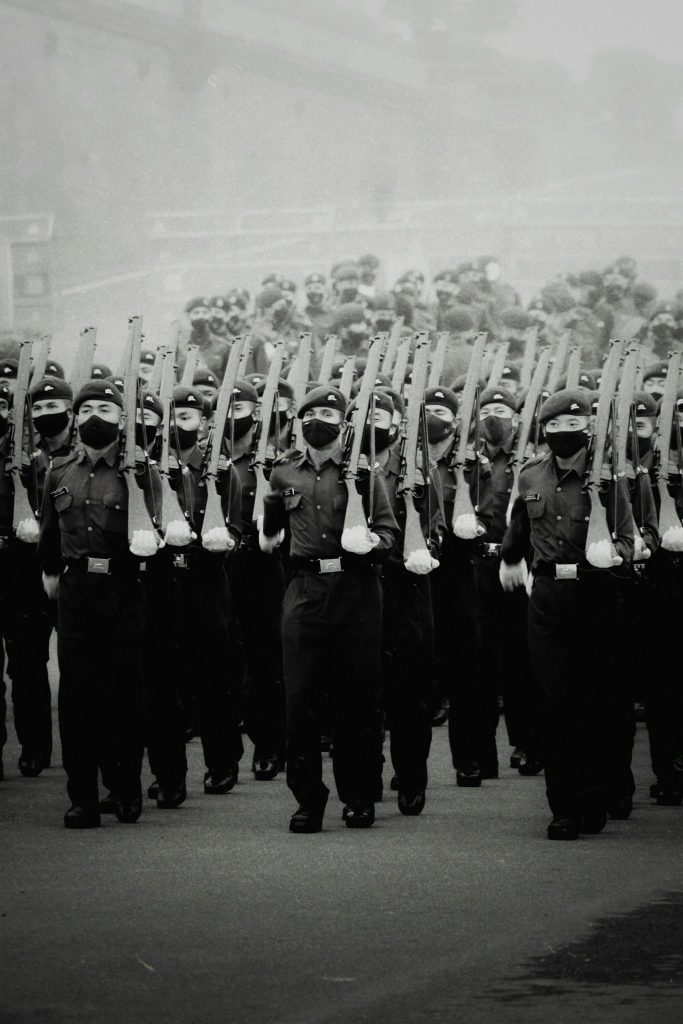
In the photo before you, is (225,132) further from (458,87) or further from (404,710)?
(404,710)

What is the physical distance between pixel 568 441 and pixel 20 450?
10.9ft

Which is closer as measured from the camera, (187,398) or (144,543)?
(144,543)

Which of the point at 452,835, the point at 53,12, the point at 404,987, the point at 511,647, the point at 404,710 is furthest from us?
the point at 53,12

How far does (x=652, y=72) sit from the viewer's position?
81.6ft

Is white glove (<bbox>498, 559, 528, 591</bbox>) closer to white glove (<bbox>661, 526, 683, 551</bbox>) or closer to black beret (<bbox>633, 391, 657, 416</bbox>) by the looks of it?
white glove (<bbox>661, 526, 683, 551</bbox>)

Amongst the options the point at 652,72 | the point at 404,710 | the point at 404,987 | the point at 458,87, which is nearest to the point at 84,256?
the point at 458,87

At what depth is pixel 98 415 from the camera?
9438 millimetres

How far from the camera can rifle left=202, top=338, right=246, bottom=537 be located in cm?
1041

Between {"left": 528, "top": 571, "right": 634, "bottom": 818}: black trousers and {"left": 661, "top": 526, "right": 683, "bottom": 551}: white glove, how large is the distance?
3.43 feet

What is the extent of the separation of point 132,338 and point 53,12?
1496cm

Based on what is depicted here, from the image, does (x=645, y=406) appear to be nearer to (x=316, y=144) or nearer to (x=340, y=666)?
(x=340, y=666)

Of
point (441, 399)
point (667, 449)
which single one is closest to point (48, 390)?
point (441, 399)

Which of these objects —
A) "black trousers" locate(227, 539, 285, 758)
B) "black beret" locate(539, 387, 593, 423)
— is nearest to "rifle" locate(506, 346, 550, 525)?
"black trousers" locate(227, 539, 285, 758)

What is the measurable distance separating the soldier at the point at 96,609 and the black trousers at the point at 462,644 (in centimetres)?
215
